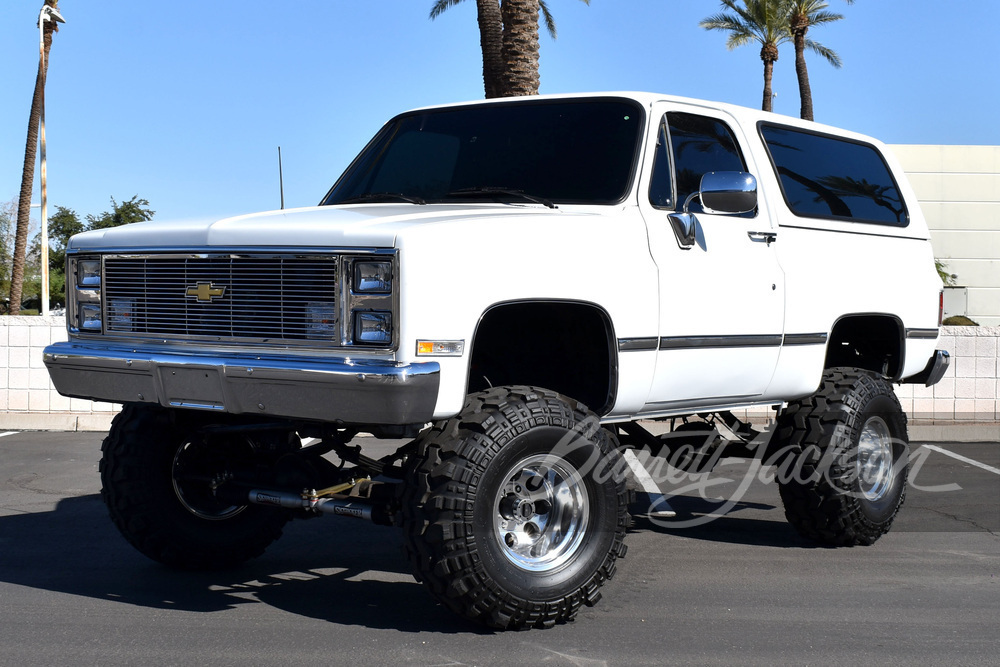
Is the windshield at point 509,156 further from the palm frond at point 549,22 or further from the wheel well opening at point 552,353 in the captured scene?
the palm frond at point 549,22

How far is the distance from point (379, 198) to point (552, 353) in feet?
4.18

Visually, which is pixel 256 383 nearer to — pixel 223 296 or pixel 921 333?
pixel 223 296

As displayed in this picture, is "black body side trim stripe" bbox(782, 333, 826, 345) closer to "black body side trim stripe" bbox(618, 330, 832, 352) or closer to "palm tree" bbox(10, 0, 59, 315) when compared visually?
"black body side trim stripe" bbox(618, 330, 832, 352)

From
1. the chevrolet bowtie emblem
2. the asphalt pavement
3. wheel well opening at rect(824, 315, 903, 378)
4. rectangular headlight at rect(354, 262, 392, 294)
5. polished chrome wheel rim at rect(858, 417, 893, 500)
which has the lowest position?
the asphalt pavement

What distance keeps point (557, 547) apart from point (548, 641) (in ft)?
1.48

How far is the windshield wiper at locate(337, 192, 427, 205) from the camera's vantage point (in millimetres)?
5703

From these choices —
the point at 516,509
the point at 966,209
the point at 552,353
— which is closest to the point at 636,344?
the point at 552,353

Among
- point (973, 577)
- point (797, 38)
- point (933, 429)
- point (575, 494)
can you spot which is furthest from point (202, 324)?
point (797, 38)

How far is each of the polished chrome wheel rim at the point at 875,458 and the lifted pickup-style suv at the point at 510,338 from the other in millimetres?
19

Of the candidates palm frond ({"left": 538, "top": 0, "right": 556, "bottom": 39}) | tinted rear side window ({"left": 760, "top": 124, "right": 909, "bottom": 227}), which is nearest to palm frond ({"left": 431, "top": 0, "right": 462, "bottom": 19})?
palm frond ({"left": 538, "top": 0, "right": 556, "bottom": 39})

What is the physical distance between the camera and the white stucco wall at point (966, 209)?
4125cm

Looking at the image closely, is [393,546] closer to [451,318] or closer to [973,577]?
[451,318]

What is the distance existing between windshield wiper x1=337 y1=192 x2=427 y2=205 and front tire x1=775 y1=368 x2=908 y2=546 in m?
2.55

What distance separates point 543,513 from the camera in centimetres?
493
